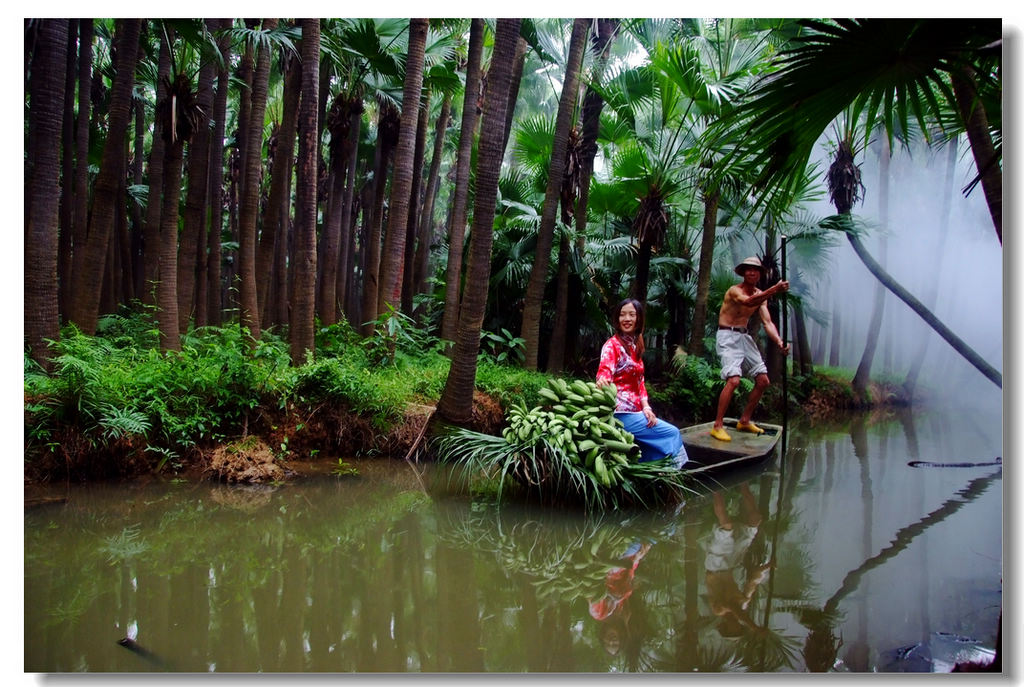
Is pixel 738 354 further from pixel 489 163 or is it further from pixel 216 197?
pixel 216 197

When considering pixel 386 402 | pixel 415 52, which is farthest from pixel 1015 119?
pixel 415 52

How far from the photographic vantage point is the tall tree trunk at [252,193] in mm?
6668

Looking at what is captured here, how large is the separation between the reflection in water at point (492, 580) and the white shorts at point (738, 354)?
1.19 meters

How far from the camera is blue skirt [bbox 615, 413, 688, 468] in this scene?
4438 millimetres

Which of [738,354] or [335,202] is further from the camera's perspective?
[335,202]

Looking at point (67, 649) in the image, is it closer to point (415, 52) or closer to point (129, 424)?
point (129, 424)

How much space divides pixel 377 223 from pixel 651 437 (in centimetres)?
598

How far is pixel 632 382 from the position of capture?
444 centimetres

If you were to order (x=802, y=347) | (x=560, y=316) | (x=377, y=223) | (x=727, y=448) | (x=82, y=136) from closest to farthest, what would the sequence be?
(x=727, y=448) < (x=82, y=136) < (x=560, y=316) < (x=377, y=223) < (x=802, y=347)

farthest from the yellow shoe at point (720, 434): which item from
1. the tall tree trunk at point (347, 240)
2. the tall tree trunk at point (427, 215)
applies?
the tall tree trunk at point (347, 240)

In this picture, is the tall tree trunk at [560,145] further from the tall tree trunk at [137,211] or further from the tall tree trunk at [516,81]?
the tall tree trunk at [137,211]

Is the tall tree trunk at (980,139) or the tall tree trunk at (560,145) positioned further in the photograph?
the tall tree trunk at (560,145)

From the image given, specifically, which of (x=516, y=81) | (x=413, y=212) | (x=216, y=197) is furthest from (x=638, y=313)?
(x=216, y=197)

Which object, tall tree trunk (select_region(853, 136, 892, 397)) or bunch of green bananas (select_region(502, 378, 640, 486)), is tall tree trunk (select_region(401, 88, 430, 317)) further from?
tall tree trunk (select_region(853, 136, 892, 397))
